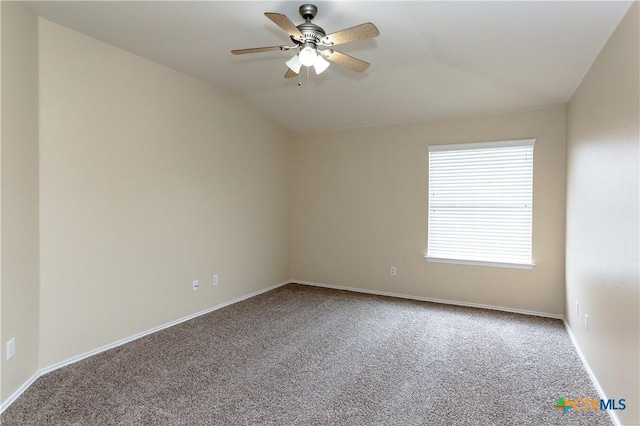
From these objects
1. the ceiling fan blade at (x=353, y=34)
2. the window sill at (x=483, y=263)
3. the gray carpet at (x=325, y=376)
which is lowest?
the gray carpet at (x=325, y=376)

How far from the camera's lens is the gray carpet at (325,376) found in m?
2.09

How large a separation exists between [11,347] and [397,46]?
12.6 ft

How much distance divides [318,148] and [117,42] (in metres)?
3.07

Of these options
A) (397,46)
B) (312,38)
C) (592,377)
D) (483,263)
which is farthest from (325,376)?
(397,46)

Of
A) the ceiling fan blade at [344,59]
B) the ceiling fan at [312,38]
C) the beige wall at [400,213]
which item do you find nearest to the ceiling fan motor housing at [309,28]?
the ceiling fan at [312,38]

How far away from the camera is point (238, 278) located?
458 centimetres

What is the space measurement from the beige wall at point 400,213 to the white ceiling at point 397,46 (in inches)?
12.3

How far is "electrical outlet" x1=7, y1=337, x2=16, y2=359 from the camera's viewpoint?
2.22m

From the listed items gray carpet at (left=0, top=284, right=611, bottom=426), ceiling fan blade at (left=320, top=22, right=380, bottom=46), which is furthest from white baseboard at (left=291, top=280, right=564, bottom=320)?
ceiling fan blade at (left=320, top=22, right=380, bottom=46)

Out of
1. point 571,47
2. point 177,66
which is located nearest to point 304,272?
point 177,66

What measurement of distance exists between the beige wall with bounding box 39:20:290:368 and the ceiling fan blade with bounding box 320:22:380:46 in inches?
80.5

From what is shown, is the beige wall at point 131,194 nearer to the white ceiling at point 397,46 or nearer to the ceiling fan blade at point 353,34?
the white ceiling at point 397,46

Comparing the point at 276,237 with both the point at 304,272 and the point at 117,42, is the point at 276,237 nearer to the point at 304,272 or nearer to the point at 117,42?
the point at 304,272

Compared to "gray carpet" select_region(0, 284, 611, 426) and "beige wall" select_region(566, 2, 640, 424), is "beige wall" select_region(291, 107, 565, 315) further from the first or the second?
"beige wall" select_region(566, 2, 640, 424)
